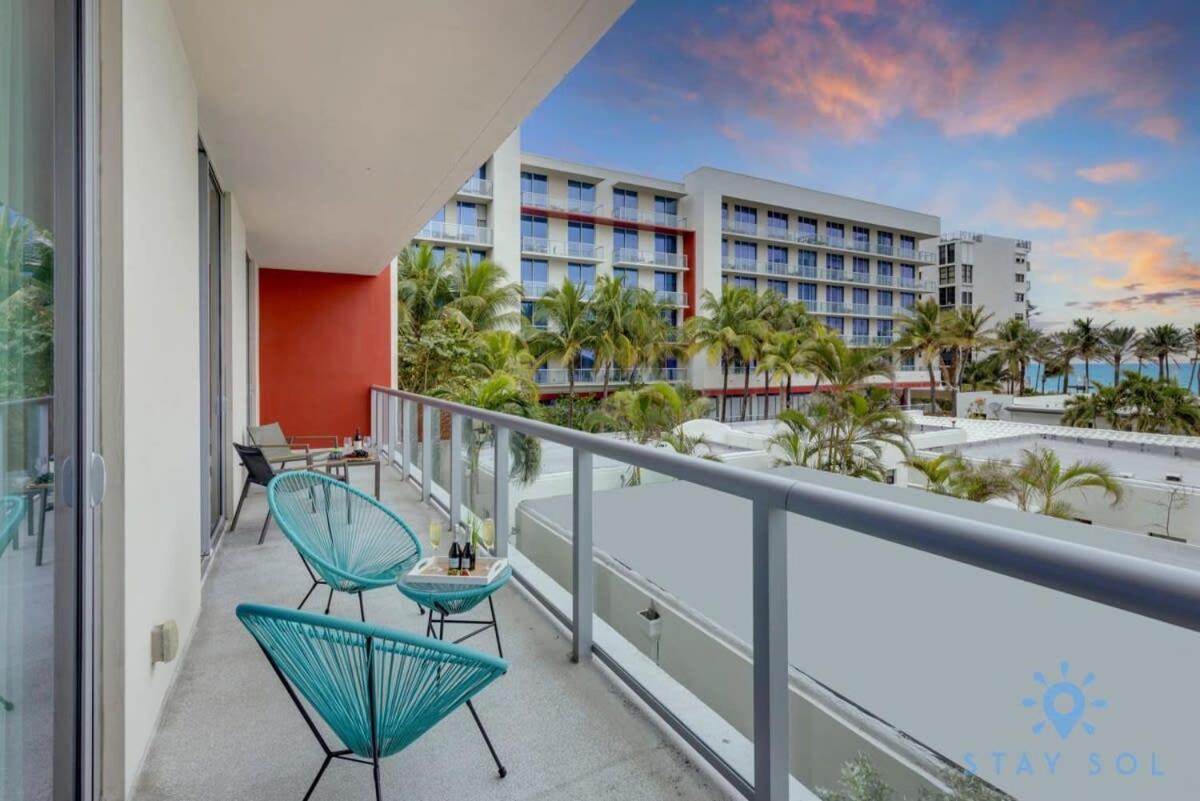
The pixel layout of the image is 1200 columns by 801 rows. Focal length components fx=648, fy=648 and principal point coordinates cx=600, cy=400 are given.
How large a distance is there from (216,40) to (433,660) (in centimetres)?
297

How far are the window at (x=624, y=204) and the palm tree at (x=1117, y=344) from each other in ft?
107

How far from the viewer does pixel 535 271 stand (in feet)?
98.8

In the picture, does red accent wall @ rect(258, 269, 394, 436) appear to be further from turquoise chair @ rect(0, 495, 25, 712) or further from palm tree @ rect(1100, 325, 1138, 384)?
palm tree @ rect(1100, 325, 1138, 384)

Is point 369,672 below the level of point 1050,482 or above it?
above

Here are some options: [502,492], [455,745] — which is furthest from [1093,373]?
[455,745]

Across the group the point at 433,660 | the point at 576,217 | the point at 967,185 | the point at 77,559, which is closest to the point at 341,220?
the point at 77,559

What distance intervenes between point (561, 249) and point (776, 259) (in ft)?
45.0

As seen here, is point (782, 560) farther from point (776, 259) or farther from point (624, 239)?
point (776, 259)

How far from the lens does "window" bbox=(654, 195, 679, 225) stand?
3316 cm

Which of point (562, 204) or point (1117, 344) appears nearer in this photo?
point (562, 204)

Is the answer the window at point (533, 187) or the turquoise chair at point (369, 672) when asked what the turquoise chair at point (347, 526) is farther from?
the window at point (533, 187)

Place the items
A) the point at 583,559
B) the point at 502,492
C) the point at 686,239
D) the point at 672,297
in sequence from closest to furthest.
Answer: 1. the point at 583,559
2. the point at 502,492
3. the point at 672,297
4. the point at 686,239

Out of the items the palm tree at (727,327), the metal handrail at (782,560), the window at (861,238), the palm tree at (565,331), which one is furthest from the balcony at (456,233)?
the metal handrail at (782,560)

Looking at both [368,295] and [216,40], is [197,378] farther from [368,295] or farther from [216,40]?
[368,295]
